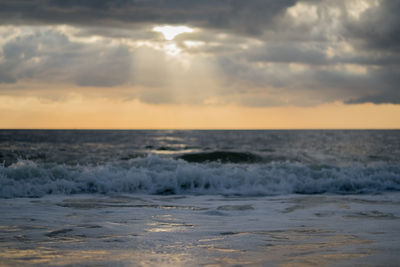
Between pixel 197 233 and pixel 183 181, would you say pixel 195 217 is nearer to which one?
pixel 197 233

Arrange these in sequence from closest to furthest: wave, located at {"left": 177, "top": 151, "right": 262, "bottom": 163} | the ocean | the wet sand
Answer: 1. the wet sand
2. the ocean
3. wave, located at {"left": 177, "top": 151, "right": 262, "bottom": 163}

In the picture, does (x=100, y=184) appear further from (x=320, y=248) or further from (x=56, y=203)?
(x=320, y=248)

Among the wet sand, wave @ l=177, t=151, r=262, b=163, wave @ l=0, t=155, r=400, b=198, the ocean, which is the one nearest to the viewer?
the wet sand

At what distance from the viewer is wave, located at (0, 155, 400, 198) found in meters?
13.6

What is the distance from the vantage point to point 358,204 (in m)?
11.2

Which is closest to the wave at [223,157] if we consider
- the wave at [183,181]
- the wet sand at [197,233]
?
the wave at [183,181]

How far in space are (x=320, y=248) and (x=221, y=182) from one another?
939cm

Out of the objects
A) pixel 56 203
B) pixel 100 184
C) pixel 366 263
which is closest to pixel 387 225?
pixel 366 263

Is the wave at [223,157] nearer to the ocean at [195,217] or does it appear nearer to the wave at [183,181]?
the ocean at [195,217]

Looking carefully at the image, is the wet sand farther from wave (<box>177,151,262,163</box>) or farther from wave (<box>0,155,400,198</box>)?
wave (<box>177,151,262,163</box>)

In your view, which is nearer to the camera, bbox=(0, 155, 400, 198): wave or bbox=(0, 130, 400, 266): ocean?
bbox=(0, 130, 400, 266): ocean

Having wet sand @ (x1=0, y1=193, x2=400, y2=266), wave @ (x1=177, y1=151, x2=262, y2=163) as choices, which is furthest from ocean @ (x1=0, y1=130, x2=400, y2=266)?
wave @ (x1=177, y1=151, x2=262, y2=163)

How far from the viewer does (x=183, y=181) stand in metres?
15.2

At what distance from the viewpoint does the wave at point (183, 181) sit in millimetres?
13641
